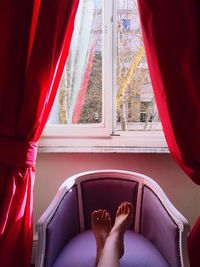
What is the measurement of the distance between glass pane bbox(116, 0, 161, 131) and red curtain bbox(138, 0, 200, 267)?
0.39 m

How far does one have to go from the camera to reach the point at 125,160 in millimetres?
1958

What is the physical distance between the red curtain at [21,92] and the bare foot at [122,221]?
1.51 ft

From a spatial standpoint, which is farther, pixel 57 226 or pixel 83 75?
pixel 83 75

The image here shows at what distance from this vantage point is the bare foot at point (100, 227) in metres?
1.40

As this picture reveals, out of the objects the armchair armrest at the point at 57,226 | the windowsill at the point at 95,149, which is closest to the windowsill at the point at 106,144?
the windowsill at the point at 95,149

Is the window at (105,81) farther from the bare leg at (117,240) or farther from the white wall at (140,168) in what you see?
the bare leg at (117,240)

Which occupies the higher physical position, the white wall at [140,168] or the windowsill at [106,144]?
the windowsill at [106,144]

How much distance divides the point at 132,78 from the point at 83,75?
32 centimetres

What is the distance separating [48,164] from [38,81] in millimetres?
633

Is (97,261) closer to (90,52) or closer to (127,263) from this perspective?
(127,263)

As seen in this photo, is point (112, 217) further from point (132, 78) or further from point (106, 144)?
point (132, 78)

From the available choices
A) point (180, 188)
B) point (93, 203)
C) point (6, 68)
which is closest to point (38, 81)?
point (6, 68)

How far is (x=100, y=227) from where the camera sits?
1.48m

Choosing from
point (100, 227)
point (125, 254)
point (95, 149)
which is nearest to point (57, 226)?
point (100, 227)
